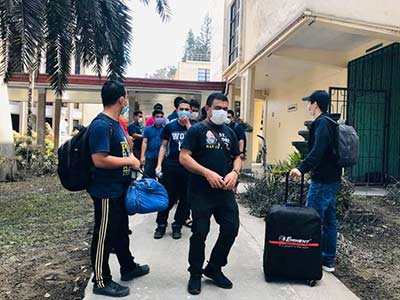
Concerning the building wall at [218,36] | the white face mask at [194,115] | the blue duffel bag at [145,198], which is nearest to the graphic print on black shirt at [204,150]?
the blue duffel bag at [145,198]

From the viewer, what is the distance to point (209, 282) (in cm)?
370

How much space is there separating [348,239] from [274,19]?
6.11 m

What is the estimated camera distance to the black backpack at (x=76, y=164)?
10.7 feet

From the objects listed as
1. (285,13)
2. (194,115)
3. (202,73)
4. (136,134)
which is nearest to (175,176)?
(194,115)

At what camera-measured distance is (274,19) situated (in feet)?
32.6

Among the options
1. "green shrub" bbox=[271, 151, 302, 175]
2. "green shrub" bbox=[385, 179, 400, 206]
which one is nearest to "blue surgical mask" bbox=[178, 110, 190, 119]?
"green shrub" bbox=[271, 151, 302, 175]

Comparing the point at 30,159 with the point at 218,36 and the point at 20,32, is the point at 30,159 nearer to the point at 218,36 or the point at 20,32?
the point at 20,32

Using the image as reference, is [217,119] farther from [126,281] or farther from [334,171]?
[126,281]

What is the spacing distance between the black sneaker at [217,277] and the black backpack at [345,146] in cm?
155

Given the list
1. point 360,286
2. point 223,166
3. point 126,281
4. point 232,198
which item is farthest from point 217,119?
point 360,286

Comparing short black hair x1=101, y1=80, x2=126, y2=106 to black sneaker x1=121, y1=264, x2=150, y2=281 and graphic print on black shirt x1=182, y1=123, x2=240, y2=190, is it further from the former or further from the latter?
black sneaker x1=121, y1=264, x2=150, y2=281

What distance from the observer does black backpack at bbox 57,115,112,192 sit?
3254 mm

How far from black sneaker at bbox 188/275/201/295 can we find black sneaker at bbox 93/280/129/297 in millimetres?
530

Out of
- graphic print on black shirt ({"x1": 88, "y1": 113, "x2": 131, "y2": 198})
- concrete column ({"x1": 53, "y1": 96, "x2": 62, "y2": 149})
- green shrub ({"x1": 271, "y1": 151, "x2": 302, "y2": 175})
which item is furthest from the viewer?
concrete column ({"x1": 53, "y1": 96, "x2": 62, "y2": 149})
